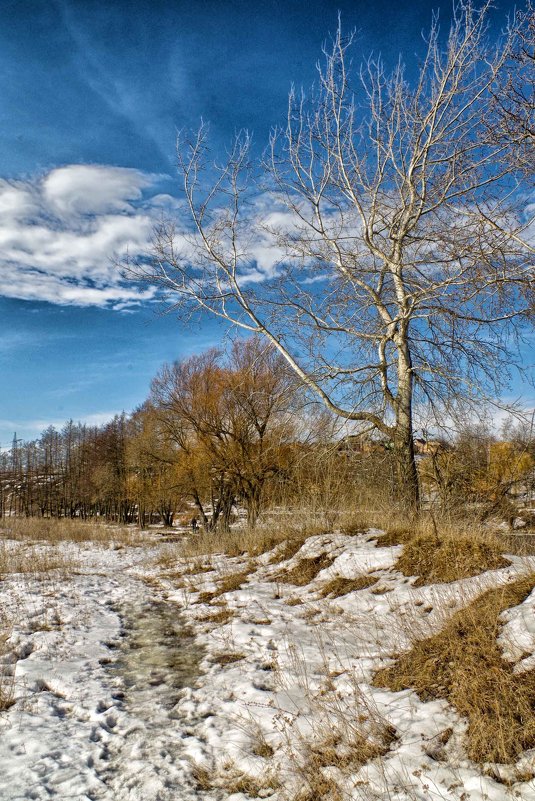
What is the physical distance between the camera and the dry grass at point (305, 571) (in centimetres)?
883

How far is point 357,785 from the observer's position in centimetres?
316

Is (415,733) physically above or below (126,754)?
above

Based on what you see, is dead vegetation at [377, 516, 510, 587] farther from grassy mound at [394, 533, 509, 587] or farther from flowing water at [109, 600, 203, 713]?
flowing water at [109, 600, 203, 713]

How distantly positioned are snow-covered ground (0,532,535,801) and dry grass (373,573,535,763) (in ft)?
0.43

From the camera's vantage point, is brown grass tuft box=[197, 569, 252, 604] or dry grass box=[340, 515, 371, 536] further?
dry grass box=[340, 515, 371, 536]

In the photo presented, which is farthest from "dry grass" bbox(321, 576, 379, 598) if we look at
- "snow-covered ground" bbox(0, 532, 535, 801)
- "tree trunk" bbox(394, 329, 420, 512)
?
"tree trunk" bbox(394, 329, 420, 512)

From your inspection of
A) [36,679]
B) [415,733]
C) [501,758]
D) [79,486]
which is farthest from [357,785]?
[79,486]

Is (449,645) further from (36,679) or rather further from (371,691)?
(36,679)

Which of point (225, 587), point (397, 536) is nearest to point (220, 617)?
point (225, 587)

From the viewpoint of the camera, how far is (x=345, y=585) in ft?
25.5

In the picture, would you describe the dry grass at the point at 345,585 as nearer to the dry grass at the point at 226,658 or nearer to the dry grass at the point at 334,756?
the dry grass at the point at 226,658

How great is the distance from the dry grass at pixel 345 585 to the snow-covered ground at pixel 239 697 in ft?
0.54

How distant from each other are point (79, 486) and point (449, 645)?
59930 mm

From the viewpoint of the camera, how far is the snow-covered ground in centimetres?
341
